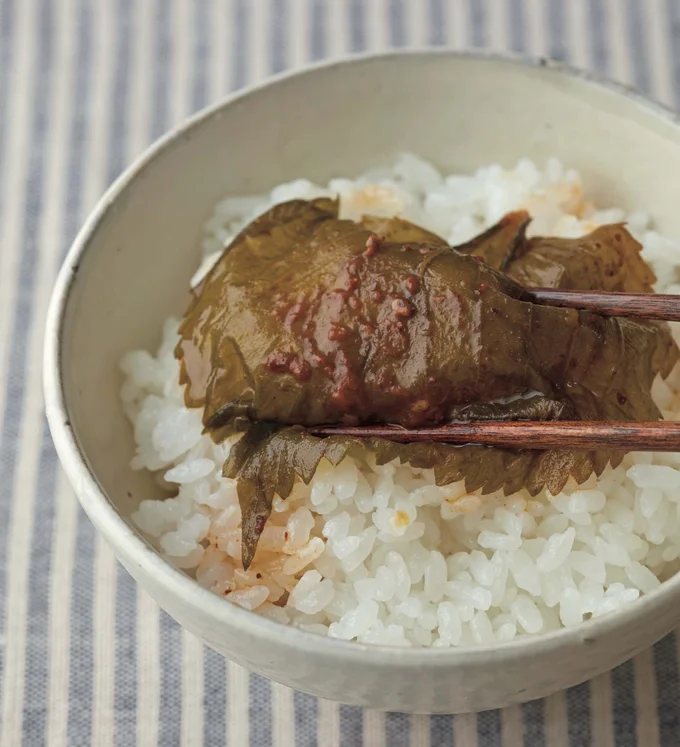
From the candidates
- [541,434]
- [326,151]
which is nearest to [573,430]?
[541,434]

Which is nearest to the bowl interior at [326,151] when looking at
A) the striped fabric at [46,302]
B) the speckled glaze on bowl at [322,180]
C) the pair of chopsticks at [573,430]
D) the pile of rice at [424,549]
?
the speckled glaze on bowl at [322,180]

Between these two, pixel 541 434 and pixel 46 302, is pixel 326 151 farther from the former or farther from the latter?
pixel 541 434

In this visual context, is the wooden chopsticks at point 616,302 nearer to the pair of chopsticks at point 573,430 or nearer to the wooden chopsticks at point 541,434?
the pair of chopsticks at point 573,430

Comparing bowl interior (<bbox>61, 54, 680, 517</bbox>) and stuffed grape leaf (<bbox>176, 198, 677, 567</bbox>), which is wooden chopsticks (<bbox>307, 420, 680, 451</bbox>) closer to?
stuffed grape leaf (<bbox>176, 198, 677, 567</bbox>)

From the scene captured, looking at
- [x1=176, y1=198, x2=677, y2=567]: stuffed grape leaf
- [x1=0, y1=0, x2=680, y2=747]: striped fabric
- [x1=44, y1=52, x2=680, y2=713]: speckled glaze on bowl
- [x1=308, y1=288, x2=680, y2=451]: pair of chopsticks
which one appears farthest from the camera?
[x1=0, y1=0, x2=680, y2=747]: striped fabric

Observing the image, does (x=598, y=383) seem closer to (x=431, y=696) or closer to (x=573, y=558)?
(x=573, y=558)

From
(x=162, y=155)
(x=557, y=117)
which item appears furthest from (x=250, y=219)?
(x=557, y=117)

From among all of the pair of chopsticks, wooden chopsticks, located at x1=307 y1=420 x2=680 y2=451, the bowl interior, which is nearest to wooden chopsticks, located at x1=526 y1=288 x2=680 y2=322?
the pair of chopsticks
